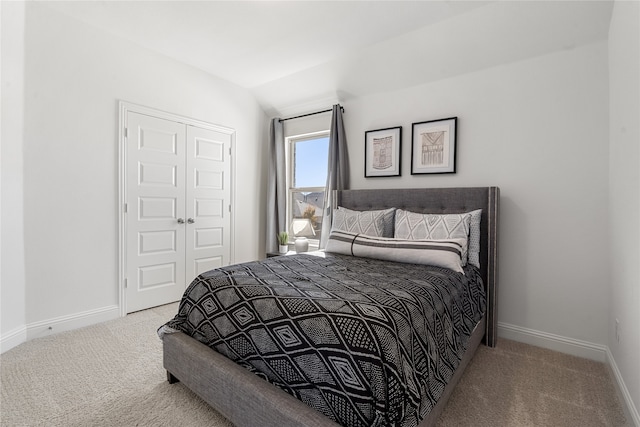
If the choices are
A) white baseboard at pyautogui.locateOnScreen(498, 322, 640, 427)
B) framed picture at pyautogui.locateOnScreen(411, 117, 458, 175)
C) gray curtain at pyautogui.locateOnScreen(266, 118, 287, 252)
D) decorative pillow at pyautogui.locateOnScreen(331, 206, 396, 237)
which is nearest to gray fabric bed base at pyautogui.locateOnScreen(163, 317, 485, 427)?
white baseboard at pyautogui.locateOnScreen(498, 322, 640, 427)

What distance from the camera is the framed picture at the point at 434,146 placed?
2.87 meters

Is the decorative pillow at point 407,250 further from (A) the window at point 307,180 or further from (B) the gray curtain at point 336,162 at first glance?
(A) the window at point 307,180

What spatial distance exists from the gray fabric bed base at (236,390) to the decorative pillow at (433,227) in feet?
3.11

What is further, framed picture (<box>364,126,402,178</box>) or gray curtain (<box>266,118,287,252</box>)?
gray curtain (<box>266,118,287,252</box>)

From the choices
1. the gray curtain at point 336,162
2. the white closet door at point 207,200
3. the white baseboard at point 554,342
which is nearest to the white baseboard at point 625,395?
the white baseboard at point 554,342

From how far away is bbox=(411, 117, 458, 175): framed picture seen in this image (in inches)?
113

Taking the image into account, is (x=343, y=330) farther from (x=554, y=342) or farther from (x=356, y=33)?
(x=356, y=33)

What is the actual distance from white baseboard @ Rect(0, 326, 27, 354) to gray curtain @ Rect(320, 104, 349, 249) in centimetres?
271

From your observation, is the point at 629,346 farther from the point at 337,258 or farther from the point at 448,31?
the point at 448,31

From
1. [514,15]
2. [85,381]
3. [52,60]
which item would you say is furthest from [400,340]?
[52,60]

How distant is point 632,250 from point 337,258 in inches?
68.4

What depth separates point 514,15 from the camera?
2271 millimetres

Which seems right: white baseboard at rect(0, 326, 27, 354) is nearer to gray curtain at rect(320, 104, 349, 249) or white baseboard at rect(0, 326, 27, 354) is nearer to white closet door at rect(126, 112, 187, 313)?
white closet door at rect(126, 112, 187, 313)

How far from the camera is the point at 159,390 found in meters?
1.79
